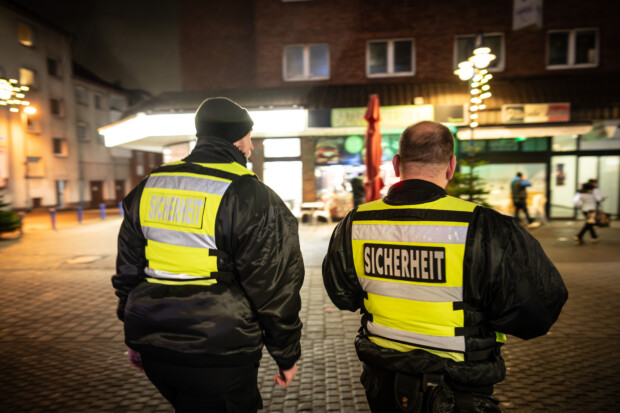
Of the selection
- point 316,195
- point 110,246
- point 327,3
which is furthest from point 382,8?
point 110,246

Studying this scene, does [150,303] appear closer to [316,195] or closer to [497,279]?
[497,279]

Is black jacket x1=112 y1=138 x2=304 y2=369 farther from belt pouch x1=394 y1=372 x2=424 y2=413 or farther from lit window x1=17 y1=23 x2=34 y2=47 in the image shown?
lit window x1=17 y1=23 x2=34 y2=47

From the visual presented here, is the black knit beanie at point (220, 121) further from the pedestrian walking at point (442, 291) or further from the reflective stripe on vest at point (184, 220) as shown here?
the pedestrian walking at point (442, 291)

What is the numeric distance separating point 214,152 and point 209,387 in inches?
44.4

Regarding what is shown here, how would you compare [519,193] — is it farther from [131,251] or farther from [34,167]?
[34,167]

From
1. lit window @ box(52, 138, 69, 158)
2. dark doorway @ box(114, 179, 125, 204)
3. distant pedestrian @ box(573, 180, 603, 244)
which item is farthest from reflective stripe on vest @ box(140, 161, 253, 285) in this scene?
dark doorway @ box(114, 179, 125, 204)

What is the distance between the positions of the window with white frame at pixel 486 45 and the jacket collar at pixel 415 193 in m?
14.8

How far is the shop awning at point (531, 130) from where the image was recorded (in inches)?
512

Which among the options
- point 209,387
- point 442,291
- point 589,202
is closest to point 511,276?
point 442,291

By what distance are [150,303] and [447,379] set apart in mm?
1372

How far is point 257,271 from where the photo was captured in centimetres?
182

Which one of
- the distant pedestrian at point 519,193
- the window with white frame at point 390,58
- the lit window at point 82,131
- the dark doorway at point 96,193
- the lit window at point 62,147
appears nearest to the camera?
the distant pedestrian at point 519,193

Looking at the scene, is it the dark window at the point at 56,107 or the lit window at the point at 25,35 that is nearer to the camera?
the lit window at the point at 25,35

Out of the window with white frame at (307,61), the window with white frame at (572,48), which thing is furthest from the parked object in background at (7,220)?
the window with white frame at (572,48)
